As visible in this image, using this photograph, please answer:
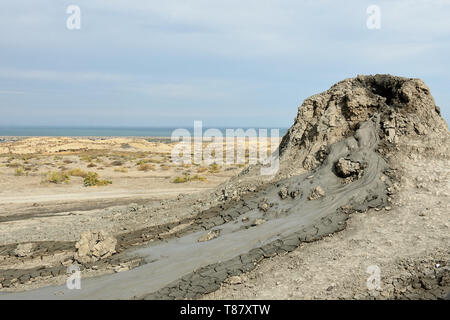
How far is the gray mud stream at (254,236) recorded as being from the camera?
641 centimetres

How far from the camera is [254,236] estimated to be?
7531mm

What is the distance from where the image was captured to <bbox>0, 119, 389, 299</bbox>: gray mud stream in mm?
6406

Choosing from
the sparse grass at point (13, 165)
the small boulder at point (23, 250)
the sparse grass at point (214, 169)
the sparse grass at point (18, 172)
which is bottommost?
the small boulder at point (23, 250)

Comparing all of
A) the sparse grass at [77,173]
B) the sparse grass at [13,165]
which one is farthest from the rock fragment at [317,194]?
the sparse grass at [13,165]

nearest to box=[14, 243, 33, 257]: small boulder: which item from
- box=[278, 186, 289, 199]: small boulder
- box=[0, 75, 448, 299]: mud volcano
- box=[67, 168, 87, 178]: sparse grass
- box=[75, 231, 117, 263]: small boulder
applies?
box=[75, 231, 117, 263]: small boulder

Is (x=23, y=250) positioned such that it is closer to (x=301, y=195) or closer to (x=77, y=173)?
(x=301, y=195)


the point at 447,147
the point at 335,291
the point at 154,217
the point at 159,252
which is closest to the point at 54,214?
the point at 154,217

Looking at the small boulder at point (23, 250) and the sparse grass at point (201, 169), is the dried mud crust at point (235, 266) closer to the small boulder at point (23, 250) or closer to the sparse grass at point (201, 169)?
the small boulder at point (23, 250)

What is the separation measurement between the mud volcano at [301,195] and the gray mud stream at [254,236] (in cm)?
2

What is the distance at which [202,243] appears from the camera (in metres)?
7.85

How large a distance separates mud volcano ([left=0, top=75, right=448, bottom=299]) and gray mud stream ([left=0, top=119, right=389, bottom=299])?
20 millimetres

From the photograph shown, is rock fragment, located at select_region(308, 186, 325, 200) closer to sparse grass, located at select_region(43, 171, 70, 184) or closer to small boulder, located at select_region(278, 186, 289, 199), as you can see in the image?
small boulder, located at select_region(278, 186, 289, 199)

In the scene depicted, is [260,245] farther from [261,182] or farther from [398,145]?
[398,145]

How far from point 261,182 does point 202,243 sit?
3.15m
